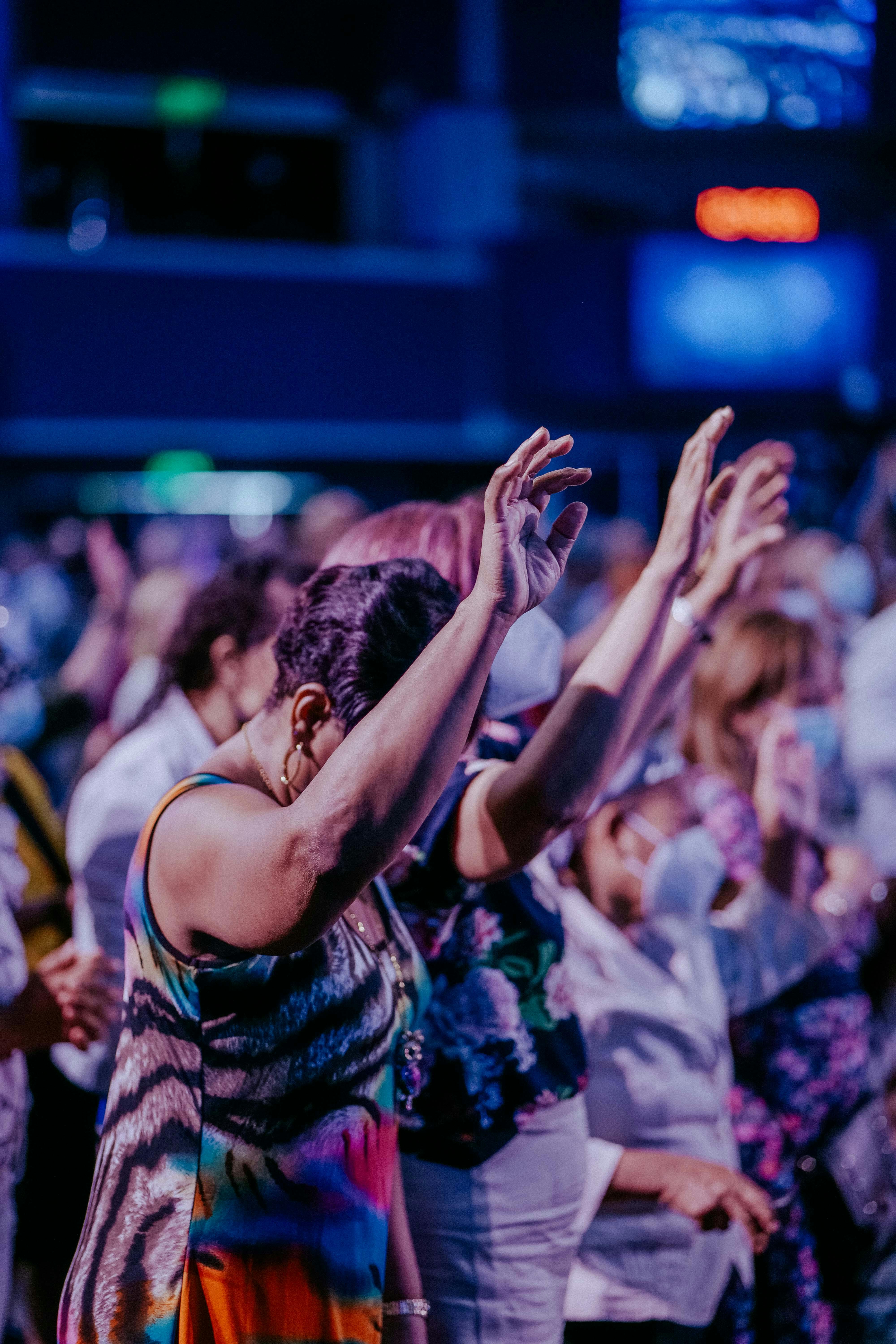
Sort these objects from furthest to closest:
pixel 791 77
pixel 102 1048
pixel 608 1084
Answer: pixel 791 77
pixel 102 1048
pixel 608 1084

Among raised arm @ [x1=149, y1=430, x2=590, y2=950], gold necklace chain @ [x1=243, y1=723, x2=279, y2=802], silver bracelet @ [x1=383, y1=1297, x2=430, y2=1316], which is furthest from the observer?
silver bracelet @ [x1=383, y1=1297, x2=430, y2=1316]

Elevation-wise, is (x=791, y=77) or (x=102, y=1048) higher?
(x=791, y=77)

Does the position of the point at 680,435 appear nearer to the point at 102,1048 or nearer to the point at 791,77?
the point at 791,77

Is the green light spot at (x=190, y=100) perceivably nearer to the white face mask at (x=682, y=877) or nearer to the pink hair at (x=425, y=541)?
the white face mask at (x=682, y=877)

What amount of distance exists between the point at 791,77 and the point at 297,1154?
8975 millimetres

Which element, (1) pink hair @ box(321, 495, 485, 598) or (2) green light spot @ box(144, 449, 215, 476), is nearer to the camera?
(1) pink hair @ box(321, 495, 485, 598)

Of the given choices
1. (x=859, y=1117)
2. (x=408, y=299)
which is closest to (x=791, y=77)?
(x=408, y=299)

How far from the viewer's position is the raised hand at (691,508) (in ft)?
5.18

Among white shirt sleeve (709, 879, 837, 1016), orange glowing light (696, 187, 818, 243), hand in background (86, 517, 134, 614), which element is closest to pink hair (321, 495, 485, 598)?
white shirt sleeve (709, 879, 837, 1016)

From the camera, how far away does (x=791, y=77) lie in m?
8.75

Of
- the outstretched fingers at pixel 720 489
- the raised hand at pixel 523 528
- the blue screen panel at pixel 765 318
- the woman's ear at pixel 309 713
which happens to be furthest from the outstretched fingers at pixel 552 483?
the blue screen panel at pixel 765 318

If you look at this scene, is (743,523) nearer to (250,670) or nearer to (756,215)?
(250,670)

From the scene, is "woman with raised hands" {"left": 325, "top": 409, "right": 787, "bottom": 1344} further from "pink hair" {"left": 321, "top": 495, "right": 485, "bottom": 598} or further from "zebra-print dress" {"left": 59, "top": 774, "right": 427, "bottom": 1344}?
"zebra-print dress" {"left": 59, "top": 774, "right": 427, "bottom": 1344}

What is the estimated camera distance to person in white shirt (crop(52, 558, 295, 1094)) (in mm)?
2102
